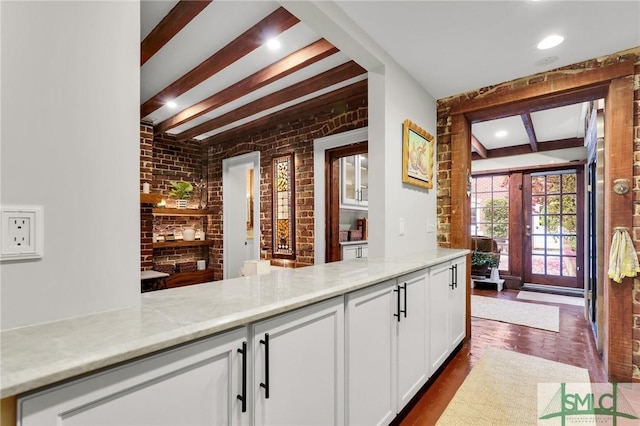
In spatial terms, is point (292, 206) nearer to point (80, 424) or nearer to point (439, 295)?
point (439, 295)

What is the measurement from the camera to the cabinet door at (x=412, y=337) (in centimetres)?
182

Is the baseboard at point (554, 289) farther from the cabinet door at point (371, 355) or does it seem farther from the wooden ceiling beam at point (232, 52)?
the wooden ceiling beam at point (232, 52)

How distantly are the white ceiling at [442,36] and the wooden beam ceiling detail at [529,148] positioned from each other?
3198 millimetres

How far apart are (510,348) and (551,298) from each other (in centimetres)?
251

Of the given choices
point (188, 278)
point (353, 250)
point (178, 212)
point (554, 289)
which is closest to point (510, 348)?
point (353, 250)

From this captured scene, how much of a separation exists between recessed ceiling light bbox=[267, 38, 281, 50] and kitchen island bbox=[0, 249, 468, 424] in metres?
1.66

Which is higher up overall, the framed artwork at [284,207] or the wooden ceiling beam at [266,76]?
the wooden ceiling beam at [266,76]

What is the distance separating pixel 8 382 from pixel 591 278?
4414 millimetres

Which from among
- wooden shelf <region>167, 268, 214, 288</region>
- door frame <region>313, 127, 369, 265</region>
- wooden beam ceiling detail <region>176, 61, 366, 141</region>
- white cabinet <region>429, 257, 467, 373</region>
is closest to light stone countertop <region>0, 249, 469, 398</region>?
white cabinet <region>429, 257, 467, 373</region>

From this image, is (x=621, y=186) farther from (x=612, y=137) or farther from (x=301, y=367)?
(x=301, y=367)

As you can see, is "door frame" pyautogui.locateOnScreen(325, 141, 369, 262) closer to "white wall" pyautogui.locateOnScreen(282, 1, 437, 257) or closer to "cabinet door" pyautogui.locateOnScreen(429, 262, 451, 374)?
"white wall" pyautogui.locateOnScreen(282, 1, 437, 257)

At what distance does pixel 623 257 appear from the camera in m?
2.18

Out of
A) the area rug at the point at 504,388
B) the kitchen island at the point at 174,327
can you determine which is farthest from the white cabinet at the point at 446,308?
the kitchen island at the point at 174,327

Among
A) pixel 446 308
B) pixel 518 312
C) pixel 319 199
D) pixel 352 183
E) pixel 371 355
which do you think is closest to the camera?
pixel 371 355
